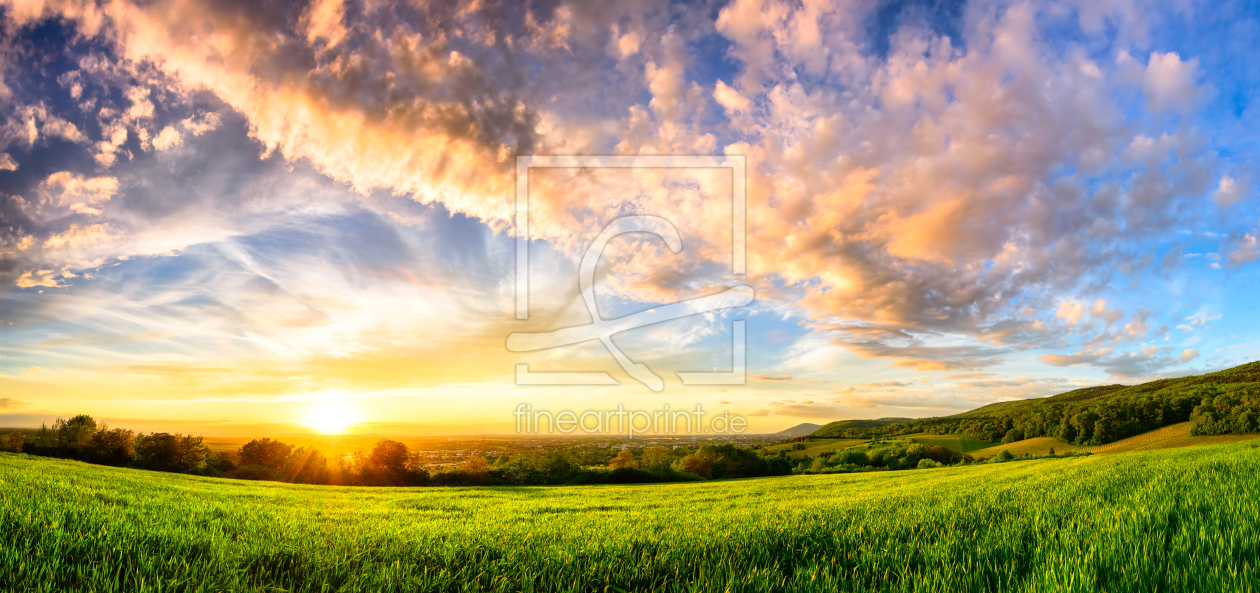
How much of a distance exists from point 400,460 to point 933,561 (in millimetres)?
45637

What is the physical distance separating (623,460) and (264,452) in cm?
3757

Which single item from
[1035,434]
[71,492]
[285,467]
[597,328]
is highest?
[597,328]

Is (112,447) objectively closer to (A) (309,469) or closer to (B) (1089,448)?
(A) (309,469)

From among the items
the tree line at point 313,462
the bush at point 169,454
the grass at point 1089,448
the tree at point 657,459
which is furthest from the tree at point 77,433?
the grass at point 1089,448

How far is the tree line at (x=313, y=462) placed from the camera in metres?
41.4

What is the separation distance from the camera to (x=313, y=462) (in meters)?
42.7

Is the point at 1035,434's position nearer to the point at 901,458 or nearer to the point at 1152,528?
the point at 901,458

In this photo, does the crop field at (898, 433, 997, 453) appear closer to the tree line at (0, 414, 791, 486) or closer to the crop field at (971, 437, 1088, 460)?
the crop field at (971, 437, 1088, 460)

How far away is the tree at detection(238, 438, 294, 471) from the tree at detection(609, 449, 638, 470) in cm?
3315

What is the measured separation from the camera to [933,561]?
141 inches

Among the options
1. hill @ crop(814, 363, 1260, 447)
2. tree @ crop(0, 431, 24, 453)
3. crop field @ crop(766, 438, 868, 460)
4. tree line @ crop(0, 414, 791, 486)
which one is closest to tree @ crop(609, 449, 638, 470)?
tree line @ crop(0, 414, 791, 486)

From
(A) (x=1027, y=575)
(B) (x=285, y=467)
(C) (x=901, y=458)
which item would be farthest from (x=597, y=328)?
(C) (x=901, y=458)

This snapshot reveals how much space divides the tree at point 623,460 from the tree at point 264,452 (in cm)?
3315

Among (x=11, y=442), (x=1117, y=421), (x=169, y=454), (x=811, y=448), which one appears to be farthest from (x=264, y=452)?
(x=1117, y=421)
